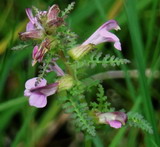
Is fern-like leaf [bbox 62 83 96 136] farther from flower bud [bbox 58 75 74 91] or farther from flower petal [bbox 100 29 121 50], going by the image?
flower petal [bbox 100 29 121 50]

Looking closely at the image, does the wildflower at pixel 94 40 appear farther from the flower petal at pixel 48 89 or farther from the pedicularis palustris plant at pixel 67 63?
the flower petal at pixel 48 89

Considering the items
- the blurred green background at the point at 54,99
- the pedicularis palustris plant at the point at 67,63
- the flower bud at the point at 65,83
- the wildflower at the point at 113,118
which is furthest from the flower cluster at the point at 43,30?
the blurred green background at the point at 54,99

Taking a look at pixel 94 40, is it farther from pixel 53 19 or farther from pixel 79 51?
pixel 53 19

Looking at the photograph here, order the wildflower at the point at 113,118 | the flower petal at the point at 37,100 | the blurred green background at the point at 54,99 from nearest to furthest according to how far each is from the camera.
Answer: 1. the flower petal at the point at 37,100
2. the wildflower at the point at 113,118
3. the blurred green background at the point at 54,99

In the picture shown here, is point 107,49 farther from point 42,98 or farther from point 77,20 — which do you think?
point 42,98

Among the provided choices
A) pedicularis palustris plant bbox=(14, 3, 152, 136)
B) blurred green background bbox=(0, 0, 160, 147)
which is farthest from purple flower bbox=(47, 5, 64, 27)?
blurred green background bbox=(0, 0, 160, 147)

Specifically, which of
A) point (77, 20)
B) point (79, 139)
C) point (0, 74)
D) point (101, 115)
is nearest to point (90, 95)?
point (79, 139)

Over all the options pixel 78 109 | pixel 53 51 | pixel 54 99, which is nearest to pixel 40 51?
pixel 53 51

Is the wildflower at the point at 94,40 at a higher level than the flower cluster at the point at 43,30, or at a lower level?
lower
